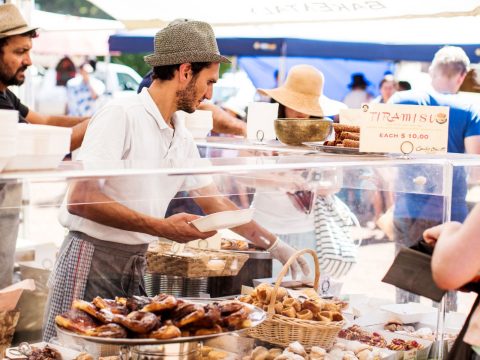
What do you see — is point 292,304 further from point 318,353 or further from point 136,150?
point 136,150

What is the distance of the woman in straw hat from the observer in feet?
10.1

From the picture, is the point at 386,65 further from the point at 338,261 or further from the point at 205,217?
the point at 205,217

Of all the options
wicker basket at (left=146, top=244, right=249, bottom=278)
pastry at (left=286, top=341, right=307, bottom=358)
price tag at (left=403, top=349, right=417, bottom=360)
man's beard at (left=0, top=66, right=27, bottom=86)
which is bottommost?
price tag at (left=403, top=349, right=417, bottom=360)

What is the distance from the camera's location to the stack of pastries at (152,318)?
85.3 inches

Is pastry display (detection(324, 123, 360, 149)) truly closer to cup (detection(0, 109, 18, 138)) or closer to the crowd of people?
the crowd of people

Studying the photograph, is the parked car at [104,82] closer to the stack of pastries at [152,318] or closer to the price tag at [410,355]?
the price tag at [410,355]

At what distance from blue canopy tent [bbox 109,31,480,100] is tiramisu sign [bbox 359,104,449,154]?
4.03 metres

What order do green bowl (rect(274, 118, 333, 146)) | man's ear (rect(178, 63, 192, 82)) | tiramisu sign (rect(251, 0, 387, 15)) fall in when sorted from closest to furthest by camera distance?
1. man's ear (rect(178, 63, 192, 82))
2. green bowl (rect(274, 118, 333, 146))
3. tiramisu sign (rect(251, 0, 387, 15))

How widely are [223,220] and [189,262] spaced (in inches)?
12.0

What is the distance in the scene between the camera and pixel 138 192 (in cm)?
237

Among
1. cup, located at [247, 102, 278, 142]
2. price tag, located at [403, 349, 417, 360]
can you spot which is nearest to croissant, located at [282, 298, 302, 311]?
price tag, located at [403, 349, 417, 360]

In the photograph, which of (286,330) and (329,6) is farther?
(329,6)

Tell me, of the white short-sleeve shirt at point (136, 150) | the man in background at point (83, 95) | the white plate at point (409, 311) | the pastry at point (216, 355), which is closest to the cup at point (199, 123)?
the white short-sleeve shirt at point (136, 150)

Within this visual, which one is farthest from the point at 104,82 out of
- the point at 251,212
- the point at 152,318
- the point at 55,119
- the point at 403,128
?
the point at 152,318
